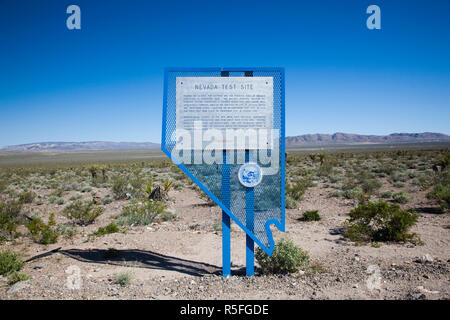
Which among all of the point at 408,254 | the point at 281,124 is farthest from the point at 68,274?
the point at 408,254

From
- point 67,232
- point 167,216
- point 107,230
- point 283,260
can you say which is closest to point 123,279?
point 283,260

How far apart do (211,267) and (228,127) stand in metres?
2.91

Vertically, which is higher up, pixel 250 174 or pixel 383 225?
pixel 250 174

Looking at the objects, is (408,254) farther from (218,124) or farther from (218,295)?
(218,124)

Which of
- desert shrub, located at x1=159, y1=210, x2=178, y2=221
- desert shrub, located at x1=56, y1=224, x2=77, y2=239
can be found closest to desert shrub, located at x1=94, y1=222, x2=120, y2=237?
desert shrub, located at x1=56, y1=224, x2=77, y2=239

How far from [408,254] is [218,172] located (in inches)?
170

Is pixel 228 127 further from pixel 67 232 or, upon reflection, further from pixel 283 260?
pixel 67 232

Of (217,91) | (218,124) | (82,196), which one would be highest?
A: (217,91)

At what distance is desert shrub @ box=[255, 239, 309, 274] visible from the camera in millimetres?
5070

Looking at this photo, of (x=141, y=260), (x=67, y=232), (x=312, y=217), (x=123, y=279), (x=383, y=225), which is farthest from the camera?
(x=312, y=217)

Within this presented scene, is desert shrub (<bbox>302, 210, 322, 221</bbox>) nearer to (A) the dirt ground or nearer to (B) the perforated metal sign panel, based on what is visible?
(A) the dirt ground

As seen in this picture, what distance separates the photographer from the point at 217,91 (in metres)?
4.66

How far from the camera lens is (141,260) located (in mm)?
6156

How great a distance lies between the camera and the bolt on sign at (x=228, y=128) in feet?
15.1
